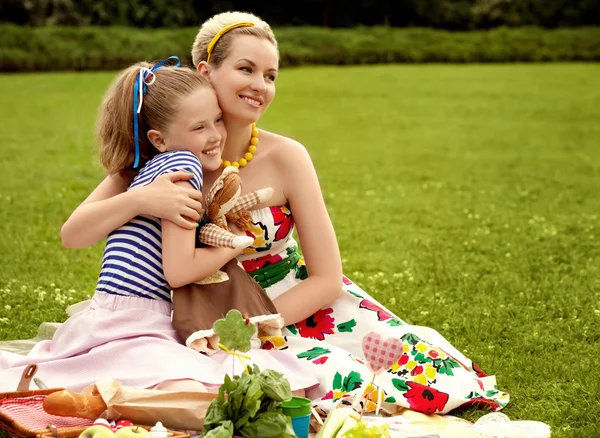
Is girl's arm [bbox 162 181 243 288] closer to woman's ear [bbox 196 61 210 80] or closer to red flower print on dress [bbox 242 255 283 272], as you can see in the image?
red flower print on dress [bbox 242 255 283 272]

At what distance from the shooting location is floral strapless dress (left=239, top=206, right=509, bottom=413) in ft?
12.7

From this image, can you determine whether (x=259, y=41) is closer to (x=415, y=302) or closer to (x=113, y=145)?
(x=113, y=145)

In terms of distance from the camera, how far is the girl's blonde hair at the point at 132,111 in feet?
12.6

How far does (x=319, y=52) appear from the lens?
31.8m

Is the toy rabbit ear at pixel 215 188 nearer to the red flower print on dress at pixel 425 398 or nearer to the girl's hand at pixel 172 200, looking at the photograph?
the girl's hand at pixel 172 200

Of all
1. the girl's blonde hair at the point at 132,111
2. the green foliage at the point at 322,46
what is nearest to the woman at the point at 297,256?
the girl's blonde hair at the point at 132,111

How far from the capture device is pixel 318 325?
435 cm

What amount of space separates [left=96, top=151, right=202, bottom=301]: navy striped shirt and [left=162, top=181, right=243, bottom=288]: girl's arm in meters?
0.13

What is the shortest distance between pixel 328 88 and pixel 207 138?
20719 mm

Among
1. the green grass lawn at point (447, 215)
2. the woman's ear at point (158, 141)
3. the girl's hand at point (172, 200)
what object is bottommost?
the green grass lawn at point (447, 215)


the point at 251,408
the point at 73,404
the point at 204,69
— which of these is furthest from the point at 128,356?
the point at 204,69

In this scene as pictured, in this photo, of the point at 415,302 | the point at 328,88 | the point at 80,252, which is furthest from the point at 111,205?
the point at 328,88

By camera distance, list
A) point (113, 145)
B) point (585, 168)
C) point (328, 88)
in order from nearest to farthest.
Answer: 1. point (113, 145)
2. point (585, 168)
3. point (328, 88)

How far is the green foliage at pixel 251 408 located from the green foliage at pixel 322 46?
25604 mm
